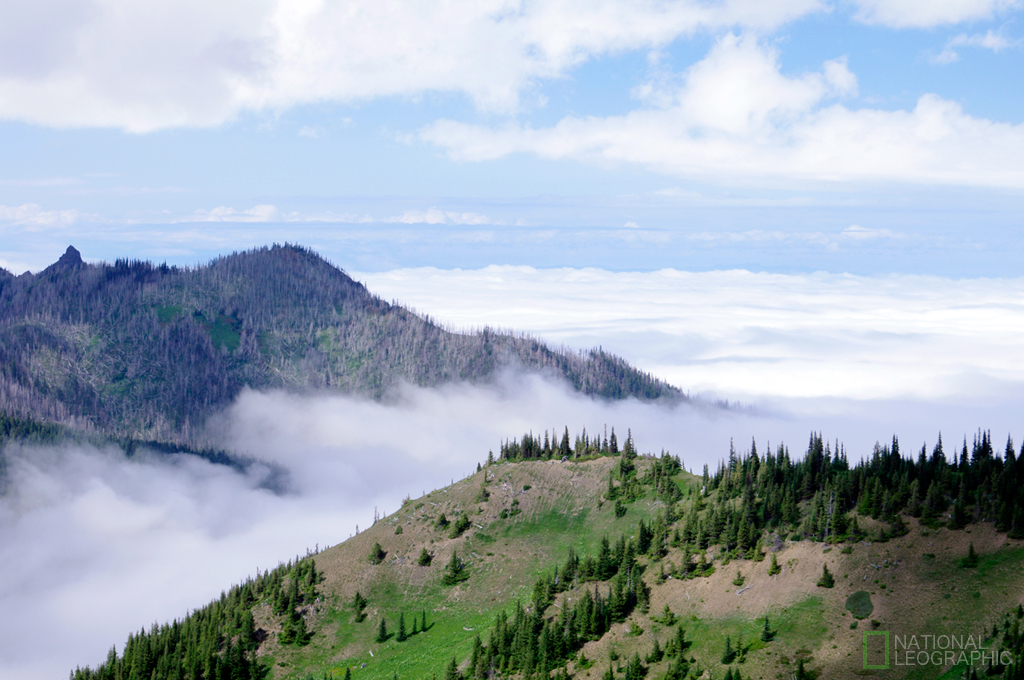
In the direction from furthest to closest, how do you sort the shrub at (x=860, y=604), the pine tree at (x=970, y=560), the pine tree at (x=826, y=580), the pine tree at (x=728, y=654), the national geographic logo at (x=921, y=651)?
the pine tree at (x=826, y=580), the pine tree at (x=728, y=654), the pine tree at (x=970, y=560), the shrub at (x=860, y=604), the national geographic logo at (x=921, y=651)

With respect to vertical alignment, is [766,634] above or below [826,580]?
below

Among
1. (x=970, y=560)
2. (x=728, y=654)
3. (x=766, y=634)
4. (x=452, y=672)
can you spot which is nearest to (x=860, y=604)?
(x=766, y=634)

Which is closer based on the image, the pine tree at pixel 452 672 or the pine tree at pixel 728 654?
the pine tree at pixel 728 654

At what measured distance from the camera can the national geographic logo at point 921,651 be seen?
143m

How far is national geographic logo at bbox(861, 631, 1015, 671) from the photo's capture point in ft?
470

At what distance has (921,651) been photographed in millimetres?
149500

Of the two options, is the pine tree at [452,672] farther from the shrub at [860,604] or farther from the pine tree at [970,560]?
the pine tree at [970,560]

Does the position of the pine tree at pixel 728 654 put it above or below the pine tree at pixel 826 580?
below

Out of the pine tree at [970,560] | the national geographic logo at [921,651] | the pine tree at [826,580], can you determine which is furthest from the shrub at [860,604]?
the pine tree at [970,560]

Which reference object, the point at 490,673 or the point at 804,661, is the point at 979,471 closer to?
the point at 804,661

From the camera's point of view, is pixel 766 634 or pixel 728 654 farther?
pixel 766 634

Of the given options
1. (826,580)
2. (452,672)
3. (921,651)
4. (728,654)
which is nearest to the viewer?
(921,651)

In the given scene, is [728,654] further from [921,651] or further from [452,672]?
[452,672]

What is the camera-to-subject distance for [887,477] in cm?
19725
